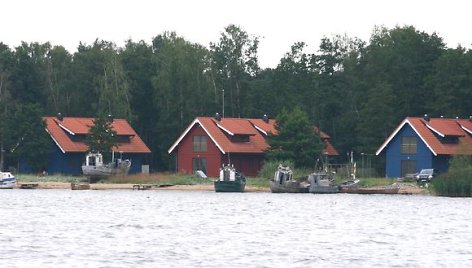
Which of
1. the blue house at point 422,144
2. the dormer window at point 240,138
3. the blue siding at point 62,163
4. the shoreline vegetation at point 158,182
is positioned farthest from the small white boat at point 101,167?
the blue house at point 422,144

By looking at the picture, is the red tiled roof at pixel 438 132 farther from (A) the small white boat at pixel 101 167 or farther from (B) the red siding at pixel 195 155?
(A) the small white boat at pixel 101 167

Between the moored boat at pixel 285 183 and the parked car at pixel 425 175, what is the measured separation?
27.1 ft

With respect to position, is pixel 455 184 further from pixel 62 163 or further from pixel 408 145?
pixel 62 163

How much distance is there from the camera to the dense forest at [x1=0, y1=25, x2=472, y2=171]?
112625 millimetres

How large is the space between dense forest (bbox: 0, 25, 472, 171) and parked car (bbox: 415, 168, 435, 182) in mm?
13958

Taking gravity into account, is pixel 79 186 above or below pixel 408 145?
below

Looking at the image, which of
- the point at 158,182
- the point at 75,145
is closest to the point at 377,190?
the point at 158,182

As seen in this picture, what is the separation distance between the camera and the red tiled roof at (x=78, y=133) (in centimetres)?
11100

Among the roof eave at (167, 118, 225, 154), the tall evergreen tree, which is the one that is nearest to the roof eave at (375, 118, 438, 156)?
the roof eave at (167, 118, 225, 154)

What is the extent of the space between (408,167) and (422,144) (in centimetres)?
233

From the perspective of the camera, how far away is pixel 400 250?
154 ft

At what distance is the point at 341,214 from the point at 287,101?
5268cm

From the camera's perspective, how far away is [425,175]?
313ft

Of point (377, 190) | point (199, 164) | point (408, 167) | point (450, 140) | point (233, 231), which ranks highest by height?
point (450, 140)
